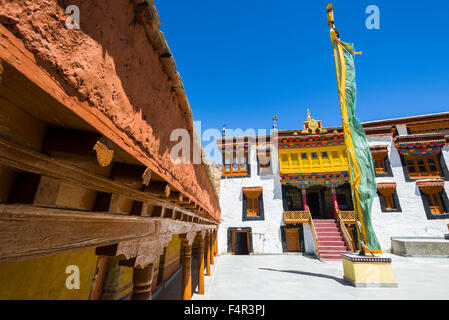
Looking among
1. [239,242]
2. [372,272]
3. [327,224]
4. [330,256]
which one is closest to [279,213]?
[327,224]

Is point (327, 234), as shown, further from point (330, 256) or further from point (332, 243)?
point (330, 256)

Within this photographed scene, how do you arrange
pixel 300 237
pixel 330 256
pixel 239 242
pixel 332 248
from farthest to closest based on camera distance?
pixel 239 242 → pixel 300 237 → pixel 332 248 → pixel 330 256

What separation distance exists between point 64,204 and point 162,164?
102cm

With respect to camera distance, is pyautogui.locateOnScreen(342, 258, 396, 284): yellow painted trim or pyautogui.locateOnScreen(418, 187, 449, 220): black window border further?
pyautogui.locateOnScreen(418, 187, 449, 220): black window border

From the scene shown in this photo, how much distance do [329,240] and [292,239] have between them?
8.48 feet

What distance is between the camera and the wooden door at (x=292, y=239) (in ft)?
48.4

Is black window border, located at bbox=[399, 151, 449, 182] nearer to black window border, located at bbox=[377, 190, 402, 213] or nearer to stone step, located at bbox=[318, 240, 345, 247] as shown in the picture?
black window border, located at bbox=[377, 190, 402, 213]

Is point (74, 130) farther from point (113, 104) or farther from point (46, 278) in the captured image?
point (46, 278)

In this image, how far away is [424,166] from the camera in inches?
607

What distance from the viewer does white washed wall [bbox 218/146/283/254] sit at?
48.7 feet

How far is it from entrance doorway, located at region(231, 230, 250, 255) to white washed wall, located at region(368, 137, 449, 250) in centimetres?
906

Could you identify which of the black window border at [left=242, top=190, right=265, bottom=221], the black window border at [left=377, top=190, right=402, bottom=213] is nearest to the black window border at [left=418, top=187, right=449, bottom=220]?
the black window border at [left=377, top=190, right=402, bottom=213]

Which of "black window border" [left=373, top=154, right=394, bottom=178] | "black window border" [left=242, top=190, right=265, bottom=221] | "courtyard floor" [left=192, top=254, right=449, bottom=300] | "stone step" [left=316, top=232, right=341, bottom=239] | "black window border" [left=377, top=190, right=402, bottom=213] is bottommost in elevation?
"courtyard floor" [left=192, top=254, right=449, bottom=300]
